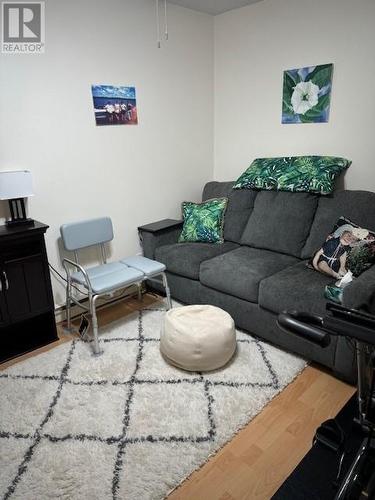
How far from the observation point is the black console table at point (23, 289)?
2.23 meters

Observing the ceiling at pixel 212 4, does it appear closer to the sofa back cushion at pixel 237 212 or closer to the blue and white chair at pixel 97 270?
the sofa back cushion at pixel 237 212

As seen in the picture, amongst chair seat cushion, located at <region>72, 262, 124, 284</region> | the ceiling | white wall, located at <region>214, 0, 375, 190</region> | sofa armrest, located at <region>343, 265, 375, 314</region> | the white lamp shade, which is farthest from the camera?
the ceiling

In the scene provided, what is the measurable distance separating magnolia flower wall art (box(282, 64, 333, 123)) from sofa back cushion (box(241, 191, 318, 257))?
70cm

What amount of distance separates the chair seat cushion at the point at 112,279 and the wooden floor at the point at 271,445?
1225mm

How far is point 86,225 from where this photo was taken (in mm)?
2717

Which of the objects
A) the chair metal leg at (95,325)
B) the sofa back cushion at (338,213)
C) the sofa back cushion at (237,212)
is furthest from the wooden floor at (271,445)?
the sofa back cushion at (237,212)

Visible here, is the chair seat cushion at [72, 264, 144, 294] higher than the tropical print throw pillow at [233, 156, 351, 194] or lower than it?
lower

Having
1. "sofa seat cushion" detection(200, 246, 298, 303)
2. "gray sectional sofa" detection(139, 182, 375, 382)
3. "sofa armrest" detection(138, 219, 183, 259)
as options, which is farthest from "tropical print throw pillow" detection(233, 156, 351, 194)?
"sofa armrest" detection(138, 219, 183, 259)

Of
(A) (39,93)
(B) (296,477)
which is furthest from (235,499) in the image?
(A) (39,93)

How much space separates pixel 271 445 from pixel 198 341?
2.15 ft

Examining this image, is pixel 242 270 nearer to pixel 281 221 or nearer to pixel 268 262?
pixel 268 262

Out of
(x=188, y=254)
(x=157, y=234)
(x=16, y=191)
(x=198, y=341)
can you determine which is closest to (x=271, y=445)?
(x=198, y=341)

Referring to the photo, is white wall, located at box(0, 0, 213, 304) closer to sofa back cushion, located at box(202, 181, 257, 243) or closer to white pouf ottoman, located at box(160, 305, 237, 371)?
sofa back cushion, located at box(202, 181, 257, 243)

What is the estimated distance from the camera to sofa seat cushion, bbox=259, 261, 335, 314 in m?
2.07
